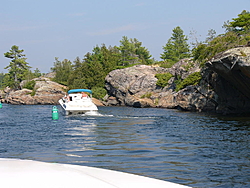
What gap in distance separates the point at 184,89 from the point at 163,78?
14.5 metres

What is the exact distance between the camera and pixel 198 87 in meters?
37.7

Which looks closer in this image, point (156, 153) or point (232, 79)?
point (156, 153)

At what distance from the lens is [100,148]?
1231 cm

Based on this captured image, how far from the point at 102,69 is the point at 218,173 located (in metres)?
67.6

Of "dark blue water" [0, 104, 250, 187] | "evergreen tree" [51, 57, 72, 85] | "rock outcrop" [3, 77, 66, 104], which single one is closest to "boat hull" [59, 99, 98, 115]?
"dark blue water" [0, 104, 250, 187]

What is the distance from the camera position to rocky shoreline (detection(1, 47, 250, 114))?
25922 mm

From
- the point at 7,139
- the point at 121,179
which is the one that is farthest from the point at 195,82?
the point at 121,179

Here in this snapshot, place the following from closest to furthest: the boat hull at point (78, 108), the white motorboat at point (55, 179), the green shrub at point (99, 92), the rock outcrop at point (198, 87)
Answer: the white motorboat at point (55, 179), the rock outcrop at point (198, 87), the boat hull at point (78, 108), the green shrub at point (99, 92)

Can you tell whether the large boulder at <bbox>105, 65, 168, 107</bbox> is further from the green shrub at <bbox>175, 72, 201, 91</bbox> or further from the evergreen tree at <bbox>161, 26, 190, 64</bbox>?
the evergreen tree at <bbox>161, 26, 190, 64</bbox>

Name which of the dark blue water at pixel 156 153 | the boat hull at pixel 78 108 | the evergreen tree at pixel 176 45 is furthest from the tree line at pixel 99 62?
the dark blue water at pixel 156 153

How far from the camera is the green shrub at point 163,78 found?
54469 mm

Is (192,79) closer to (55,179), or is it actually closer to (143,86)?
(143,86)

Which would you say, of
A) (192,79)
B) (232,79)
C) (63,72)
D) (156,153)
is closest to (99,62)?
(63,72)

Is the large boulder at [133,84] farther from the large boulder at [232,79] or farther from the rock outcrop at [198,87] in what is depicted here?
the large boulder at [232,79]
